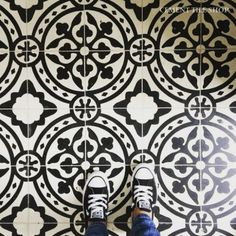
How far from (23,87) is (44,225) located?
452 millimetres

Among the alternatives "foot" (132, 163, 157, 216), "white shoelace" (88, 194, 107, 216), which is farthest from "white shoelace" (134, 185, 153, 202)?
"white shoelace" (88, 194, 107, 216)

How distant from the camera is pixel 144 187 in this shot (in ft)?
3.92

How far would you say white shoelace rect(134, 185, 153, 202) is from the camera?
3.88 ft

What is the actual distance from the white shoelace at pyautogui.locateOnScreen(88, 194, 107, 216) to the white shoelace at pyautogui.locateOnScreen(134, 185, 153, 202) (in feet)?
0.34

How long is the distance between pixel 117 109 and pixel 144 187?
262mm

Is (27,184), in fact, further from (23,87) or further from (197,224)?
(197,224)

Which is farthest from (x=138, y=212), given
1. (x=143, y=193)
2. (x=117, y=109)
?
(x=117, y=109)

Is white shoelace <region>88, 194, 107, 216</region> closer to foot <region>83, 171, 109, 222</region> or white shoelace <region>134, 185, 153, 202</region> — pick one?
foot <region>83, 171, 109, 222</region>

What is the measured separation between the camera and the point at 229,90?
3.98 feet

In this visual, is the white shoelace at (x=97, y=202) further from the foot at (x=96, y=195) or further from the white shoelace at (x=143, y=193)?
the white shoelace at (x=143, y=193)

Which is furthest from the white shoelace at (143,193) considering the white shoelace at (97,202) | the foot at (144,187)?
the white shoelace at (97,202)

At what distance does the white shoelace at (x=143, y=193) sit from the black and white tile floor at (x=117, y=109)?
0.04 meters

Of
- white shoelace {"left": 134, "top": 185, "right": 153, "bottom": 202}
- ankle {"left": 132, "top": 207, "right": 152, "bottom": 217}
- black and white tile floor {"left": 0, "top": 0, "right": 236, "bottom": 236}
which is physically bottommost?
ankle {"left": 132, "top": 207, "right": 152, "bottom": 217}

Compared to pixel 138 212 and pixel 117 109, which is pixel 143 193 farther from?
pixel 117 109
